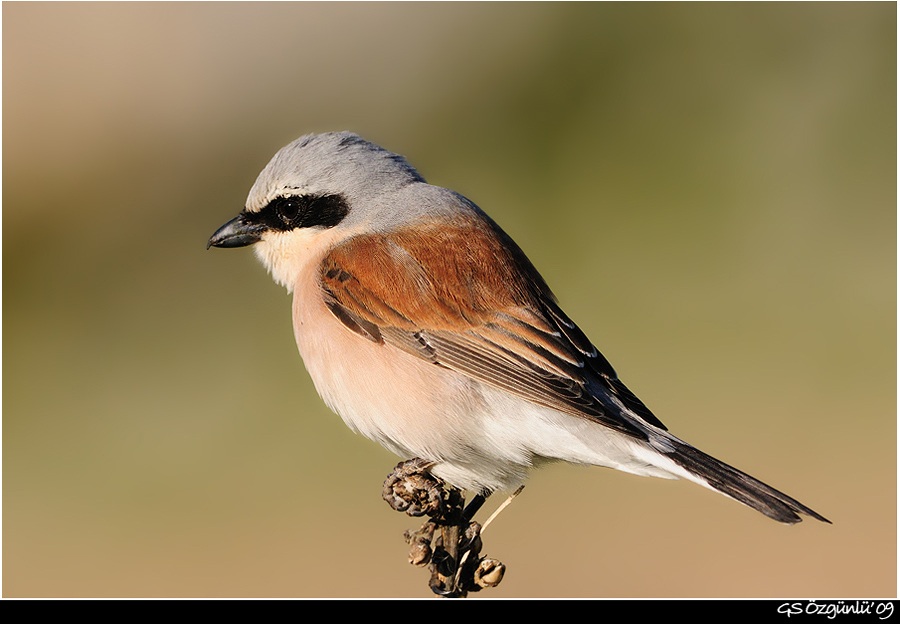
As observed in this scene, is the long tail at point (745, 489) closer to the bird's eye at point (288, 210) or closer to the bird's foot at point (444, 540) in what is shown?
the bird's foot at point (444, 540)

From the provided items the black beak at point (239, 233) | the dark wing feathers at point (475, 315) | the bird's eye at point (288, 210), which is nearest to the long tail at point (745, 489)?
the dark wing feathers at point (475, 315)

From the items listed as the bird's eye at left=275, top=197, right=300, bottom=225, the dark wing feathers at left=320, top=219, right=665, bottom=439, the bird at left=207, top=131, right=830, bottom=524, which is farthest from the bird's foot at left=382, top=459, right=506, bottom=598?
the bird's eye at left=275, top=197, right=300, bottom=225

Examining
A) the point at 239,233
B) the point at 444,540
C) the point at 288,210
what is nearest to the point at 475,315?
the point at 444,540

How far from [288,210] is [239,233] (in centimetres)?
21

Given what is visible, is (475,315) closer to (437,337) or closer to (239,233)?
(437,337)

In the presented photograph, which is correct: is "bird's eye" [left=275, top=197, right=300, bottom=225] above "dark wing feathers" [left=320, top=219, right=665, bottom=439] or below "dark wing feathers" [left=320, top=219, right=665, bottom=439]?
above

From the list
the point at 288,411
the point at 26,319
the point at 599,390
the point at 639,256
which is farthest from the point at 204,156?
the point at 599,390

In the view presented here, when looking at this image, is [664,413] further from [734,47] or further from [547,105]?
[734,47]

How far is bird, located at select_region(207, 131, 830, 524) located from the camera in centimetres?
274

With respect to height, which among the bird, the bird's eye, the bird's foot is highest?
the bird's eye

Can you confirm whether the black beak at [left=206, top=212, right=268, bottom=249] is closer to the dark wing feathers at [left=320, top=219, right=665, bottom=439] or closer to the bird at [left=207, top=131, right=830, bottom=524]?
the bird at [left=207, top=131, right=830, bottom=524]

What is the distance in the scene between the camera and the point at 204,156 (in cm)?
743

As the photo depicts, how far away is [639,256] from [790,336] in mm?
1253

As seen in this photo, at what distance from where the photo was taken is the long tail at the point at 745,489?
8.00 feet
